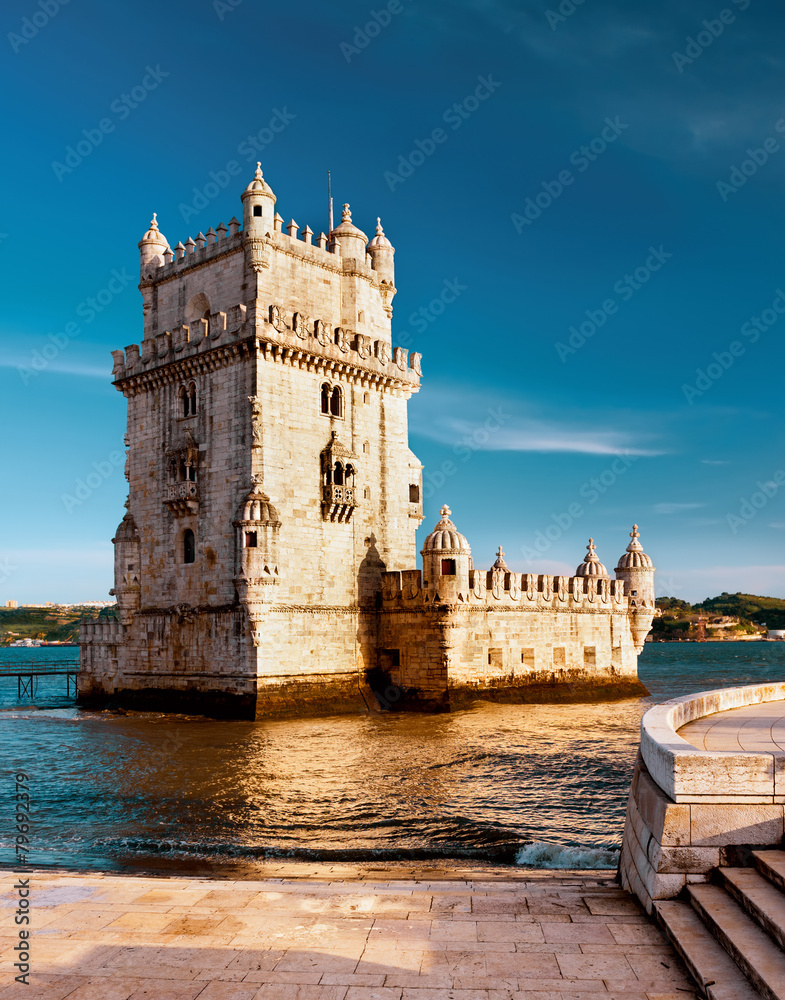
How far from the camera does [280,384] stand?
3384 centimetres

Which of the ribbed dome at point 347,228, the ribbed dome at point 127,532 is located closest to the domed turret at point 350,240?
the ribbed dome at point 347,228

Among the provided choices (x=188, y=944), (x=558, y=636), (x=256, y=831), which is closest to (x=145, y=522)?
(x=558, y=636)

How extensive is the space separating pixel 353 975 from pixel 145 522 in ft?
105

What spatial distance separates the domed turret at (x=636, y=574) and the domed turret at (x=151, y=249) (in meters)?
28.1

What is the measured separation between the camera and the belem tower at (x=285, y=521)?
108 feet

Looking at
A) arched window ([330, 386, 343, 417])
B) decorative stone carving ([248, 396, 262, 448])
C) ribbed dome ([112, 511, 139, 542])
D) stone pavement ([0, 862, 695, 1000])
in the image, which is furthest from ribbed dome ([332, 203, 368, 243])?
stone pavement ([0, 862, 695, 1000])

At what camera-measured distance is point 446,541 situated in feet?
113

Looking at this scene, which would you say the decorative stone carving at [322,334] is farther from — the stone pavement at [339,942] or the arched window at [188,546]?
the stone pavement at [339,942]

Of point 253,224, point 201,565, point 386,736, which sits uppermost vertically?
point 253,224

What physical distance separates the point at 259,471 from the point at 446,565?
Result: 8465 mm

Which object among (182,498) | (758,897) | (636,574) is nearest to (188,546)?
(182,498)

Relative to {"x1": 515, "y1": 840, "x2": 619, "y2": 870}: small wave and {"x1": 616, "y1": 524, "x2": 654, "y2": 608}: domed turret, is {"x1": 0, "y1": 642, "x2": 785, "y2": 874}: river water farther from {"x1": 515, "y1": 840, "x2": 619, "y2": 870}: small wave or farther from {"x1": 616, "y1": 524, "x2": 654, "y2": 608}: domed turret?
{"x1": 616, "y1": 524, "x2": 654, "y2": 608}: domed turret

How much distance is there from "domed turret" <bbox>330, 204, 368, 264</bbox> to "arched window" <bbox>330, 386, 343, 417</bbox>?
6425 millimetres

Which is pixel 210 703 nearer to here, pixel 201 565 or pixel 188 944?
pixel 201 565
